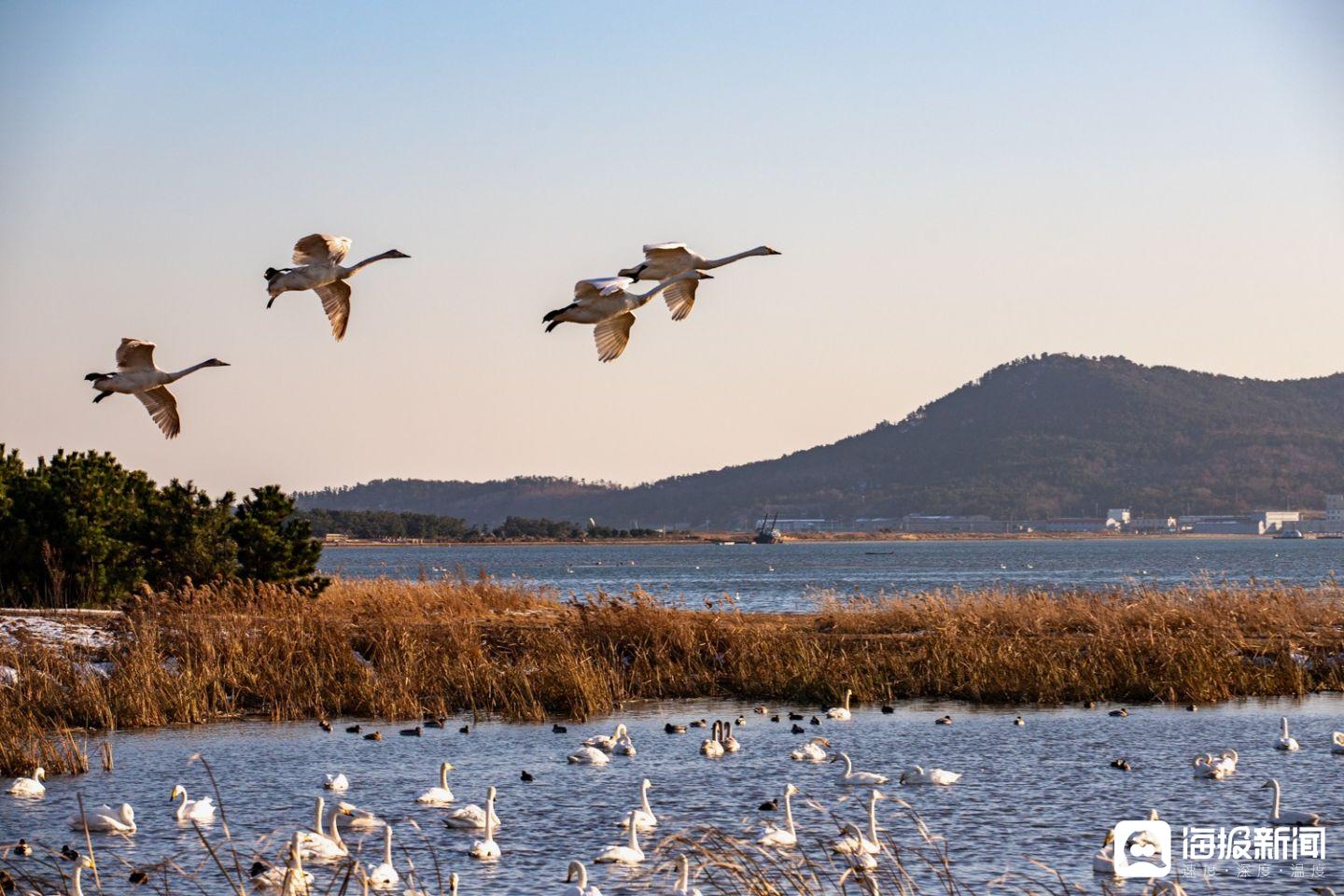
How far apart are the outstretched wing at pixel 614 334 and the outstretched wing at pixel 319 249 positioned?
6.78 ft

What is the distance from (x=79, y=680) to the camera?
2505 centimetres

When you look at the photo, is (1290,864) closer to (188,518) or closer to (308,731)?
(308,731)

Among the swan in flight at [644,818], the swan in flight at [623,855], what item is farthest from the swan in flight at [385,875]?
the swan in flight at [644,818]

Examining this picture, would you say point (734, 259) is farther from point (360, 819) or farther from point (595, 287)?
point (360, 819)

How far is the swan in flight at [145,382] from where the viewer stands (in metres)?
13.2

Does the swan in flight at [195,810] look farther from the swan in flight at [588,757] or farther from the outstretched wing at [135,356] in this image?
the outstretched wing at [135,356]

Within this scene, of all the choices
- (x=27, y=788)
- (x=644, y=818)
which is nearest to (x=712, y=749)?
(x=644, y=818)

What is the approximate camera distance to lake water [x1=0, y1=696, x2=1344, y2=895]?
17.7 metres

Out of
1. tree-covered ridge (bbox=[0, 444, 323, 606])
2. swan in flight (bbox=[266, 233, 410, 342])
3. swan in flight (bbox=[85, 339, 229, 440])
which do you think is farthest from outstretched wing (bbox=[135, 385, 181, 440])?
tree-covered ridge (bbox=[0, 444, 323, 606])

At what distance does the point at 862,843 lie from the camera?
50.5 feet

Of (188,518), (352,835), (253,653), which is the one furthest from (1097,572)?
(352,835)

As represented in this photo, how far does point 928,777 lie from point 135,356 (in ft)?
39.7

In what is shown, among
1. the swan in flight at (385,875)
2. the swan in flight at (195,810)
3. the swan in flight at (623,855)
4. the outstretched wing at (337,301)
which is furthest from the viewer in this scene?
the swan in flight at (195,810)

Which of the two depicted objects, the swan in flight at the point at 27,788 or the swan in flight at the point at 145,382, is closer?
the swan in flight at the point at 145,382
